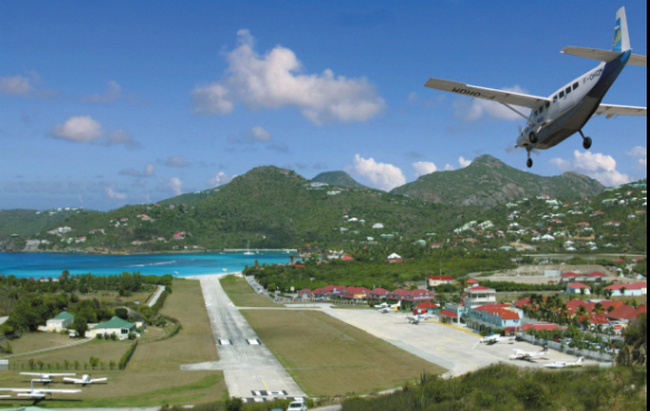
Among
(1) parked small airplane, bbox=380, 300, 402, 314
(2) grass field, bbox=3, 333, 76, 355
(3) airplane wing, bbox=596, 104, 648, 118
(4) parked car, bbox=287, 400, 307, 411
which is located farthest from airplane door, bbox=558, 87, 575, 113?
(1) parked small airplane, bbox=380, 300, 402, 314

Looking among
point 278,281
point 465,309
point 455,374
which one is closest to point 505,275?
point 465,309

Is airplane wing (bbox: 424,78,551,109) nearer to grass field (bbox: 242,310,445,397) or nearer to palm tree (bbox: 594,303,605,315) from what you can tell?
grass field (bbox: 242,310,445,397)

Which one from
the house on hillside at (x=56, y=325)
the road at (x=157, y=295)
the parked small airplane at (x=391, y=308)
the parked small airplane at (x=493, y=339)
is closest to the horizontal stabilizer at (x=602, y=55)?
the parked small airplane at (x=493, y=339)

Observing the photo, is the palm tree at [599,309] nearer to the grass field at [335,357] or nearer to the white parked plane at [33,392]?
the grass field at [335,357]

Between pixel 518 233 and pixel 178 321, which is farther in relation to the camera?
pixel 518 233

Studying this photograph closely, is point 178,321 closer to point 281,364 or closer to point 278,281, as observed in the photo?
point 281,364

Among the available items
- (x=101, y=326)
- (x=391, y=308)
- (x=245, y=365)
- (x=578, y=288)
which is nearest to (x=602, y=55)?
(x=245, y=365)
